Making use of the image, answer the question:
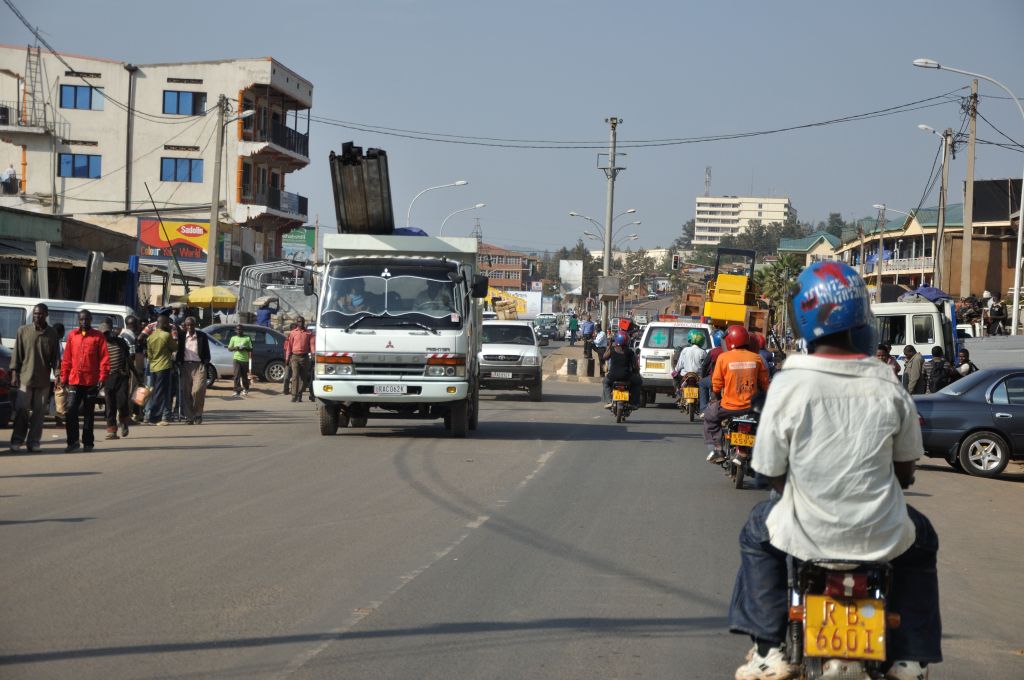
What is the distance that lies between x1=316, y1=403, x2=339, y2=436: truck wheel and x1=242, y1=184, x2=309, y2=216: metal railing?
4058 cm

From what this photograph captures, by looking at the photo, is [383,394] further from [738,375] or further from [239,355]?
[239,355]

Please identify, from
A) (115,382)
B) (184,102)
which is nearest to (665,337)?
(115,382)

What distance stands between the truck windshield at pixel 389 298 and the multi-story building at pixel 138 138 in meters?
39.0

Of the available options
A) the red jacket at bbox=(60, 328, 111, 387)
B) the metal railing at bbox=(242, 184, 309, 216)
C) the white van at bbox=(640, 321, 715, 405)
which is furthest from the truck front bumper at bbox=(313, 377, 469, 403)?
the metal railing at bbox=(242, 184, 309, 216)

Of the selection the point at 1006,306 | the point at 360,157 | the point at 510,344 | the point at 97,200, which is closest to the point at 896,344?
the point at 510,344

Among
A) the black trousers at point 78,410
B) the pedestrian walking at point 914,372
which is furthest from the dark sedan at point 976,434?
the black trousers at point 78,410

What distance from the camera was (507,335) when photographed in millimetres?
30188

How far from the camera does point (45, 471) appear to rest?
1324 cm

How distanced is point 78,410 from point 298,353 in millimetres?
11511

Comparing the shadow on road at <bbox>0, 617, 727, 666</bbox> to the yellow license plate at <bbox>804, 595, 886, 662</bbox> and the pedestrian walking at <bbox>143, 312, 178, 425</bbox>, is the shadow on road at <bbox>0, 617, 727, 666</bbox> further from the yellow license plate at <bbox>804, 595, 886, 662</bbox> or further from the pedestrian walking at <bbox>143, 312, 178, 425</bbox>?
the pedestrian walking at <bbox>143, 312, 178, 425</bbox>

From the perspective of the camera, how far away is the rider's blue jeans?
4.05m

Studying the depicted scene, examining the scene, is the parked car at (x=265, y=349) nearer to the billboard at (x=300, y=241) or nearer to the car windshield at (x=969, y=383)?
the car windshield at (x=969, y=383)

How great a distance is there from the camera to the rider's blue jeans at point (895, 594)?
13.3ft

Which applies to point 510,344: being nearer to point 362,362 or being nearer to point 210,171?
point 362,362
